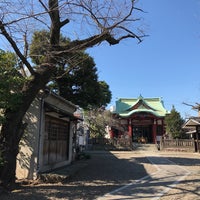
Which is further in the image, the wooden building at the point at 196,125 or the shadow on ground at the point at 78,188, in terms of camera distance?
the wooden building at the point at 196,125

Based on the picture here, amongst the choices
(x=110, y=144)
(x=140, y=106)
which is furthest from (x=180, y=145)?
(x=140, y=106)

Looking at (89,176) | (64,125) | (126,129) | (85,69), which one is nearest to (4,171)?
(89,176)

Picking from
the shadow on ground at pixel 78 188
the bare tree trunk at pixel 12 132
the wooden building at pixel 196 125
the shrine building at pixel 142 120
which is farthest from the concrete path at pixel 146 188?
the shrine building at pixel 142 120

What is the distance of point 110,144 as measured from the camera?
109 feet

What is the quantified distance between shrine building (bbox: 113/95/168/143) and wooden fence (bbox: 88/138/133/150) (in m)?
6.39

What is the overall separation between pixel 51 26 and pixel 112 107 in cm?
3473

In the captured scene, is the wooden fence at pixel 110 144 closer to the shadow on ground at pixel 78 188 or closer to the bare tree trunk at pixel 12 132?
the shadow on ground at pixel 78 188

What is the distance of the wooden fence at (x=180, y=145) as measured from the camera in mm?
29837

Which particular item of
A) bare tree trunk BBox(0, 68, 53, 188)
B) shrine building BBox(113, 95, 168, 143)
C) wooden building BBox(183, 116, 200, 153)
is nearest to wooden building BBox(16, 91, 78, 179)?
bare tree trunk BBox(0, 68, 53, 188)

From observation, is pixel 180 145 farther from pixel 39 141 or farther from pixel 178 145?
pixel 39 141

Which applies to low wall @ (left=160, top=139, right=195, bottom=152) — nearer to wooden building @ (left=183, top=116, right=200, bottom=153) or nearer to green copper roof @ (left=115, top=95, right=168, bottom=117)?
wooden building @ (left=183, top=116, right=200, bottom=153)

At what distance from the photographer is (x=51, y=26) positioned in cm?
963

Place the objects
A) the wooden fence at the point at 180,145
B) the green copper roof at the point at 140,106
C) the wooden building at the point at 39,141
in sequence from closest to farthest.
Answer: the wooden building at the point at 39,141 < the wooden fence at the point at 180,145 < the green copper roof at the point at 140,106

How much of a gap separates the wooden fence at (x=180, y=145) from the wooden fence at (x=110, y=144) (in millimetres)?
3825
